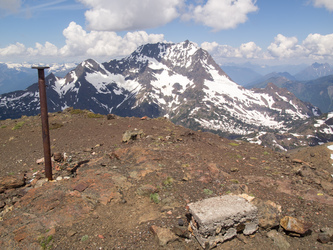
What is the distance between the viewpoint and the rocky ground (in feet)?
33.2

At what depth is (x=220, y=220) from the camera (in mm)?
9805

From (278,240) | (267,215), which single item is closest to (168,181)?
(267,215)

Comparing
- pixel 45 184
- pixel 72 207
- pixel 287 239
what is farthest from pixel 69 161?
pixel 287 239

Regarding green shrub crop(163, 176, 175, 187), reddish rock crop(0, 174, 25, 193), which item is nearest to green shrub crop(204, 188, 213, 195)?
green shrub crop(163, 176, 175, 187)

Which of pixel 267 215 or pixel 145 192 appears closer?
pixel 267 215

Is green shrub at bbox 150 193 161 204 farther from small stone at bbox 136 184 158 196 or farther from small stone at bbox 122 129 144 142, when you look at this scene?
small stone at bbox 122 129 144 142

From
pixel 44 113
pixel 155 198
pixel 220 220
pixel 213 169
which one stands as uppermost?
pixel 44 113

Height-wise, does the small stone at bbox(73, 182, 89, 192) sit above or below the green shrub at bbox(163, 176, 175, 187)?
above

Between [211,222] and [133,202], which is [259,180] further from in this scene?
[133,202]

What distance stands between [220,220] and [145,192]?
204 inches

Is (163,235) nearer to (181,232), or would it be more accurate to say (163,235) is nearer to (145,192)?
(181,232)

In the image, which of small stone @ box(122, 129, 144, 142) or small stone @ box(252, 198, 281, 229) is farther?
small stone @ box(122, 129, 144, 142)

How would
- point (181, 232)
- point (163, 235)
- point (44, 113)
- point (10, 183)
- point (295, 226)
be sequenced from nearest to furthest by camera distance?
point (163, 235)
point (181, 232)
point (295, 226)
point (44, 113)
point (10, 183)

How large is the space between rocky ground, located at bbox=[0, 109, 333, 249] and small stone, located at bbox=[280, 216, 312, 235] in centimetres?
5
